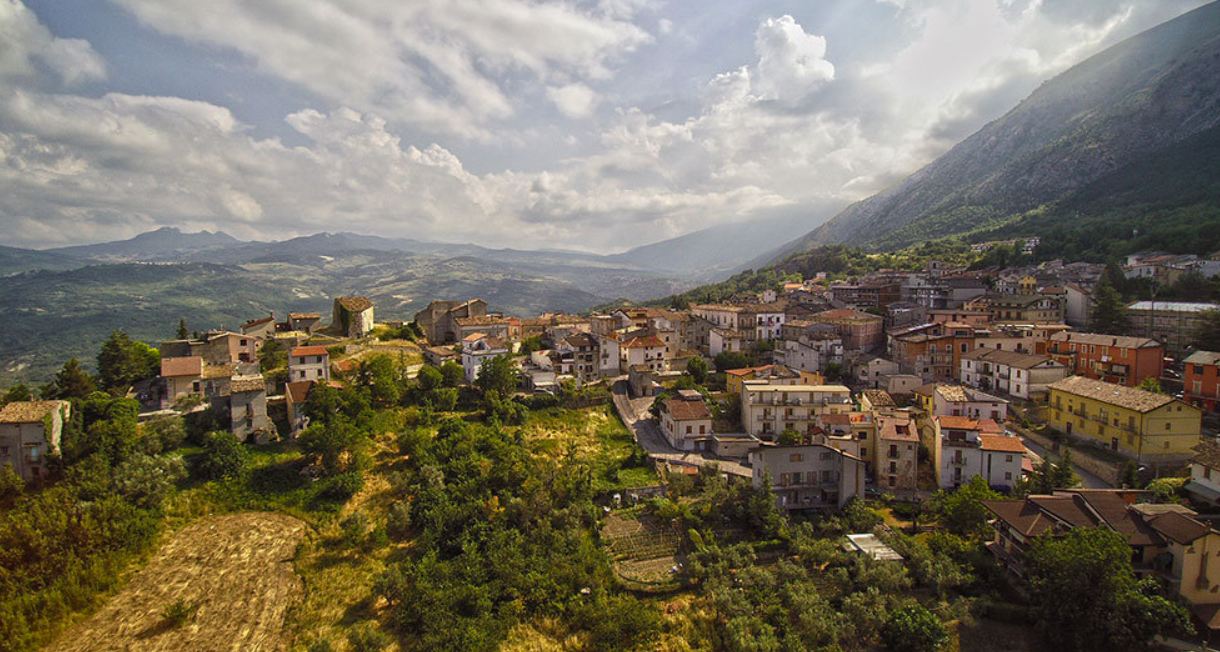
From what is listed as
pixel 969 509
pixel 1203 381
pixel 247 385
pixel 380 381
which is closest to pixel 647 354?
pixel 380 381

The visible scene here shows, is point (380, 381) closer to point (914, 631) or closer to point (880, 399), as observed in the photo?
point (914, 631)

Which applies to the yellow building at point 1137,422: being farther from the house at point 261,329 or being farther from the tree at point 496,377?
the house at point 261,329

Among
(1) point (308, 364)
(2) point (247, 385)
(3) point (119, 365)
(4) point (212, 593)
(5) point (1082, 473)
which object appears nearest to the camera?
(4) point (212, 593)

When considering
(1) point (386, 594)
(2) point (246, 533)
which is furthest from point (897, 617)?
(2) point (246, 533)

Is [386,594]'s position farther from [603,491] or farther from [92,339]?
[92,339]

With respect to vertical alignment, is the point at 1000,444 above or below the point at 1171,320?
below
